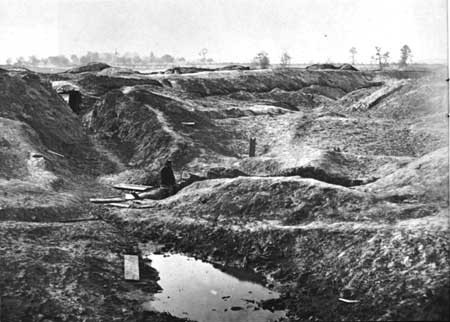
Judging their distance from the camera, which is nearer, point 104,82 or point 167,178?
point 167,178

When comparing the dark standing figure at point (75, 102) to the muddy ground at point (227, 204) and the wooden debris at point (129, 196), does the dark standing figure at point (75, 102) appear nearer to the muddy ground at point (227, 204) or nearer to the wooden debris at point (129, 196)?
the muddy ground at point (227, 204)

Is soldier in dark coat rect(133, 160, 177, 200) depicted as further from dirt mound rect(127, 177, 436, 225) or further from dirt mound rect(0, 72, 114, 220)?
dirt mound rect(0, 72, 114, 220)

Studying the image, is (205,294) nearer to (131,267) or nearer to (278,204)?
(131,267)

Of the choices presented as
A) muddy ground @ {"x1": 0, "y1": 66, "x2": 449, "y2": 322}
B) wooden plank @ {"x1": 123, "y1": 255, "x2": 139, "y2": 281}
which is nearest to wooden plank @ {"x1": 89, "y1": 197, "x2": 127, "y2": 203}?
muddy ground @ {"x1": 0, "y1": 66, "x2": 449, "y2": 322}

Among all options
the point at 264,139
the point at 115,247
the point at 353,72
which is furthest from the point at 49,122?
the point at 353,72

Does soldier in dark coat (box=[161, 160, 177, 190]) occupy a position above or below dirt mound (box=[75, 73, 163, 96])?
below

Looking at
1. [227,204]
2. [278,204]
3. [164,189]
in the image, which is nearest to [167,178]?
[164,189]
